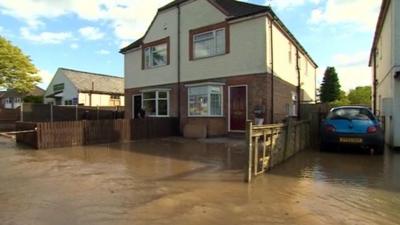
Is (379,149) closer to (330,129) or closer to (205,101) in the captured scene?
(330,129)

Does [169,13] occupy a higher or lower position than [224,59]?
higher

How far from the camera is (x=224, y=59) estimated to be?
61.3 feet

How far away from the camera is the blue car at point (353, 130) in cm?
1165

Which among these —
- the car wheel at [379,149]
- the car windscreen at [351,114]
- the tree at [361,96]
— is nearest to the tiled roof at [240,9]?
the car windscreen at [351,114]

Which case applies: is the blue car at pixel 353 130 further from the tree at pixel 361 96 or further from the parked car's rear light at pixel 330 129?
the tree at pixel 361 96

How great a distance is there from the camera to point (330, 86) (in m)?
37.8

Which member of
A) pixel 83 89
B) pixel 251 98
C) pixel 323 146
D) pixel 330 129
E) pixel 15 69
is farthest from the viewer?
pixel 83 89

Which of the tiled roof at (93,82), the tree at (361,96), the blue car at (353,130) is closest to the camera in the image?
the blue car at (353,130)

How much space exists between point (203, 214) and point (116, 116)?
23.8 metres

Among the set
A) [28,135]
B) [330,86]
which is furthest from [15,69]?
[330,86]

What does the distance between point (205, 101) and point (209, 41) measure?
10.7 feet

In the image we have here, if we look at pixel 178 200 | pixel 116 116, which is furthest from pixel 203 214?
pixel 116 116

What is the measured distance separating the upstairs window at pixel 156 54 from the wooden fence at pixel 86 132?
4.71 metres

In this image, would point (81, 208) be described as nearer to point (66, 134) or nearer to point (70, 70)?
point (66, 134)
